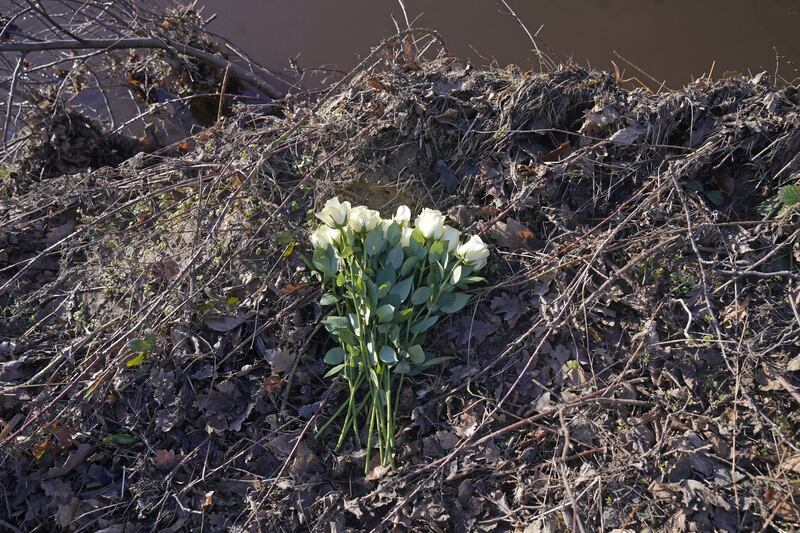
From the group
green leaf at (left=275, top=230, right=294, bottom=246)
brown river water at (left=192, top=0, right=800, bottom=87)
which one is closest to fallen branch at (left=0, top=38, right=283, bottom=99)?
brown river water at (left=192, top=0, right=800, bottom=87)

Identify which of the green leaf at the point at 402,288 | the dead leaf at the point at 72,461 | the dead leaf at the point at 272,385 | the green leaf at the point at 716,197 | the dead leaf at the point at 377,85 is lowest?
the dead leaf at the point at 72,461

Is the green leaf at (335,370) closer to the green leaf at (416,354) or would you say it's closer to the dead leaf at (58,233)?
the green leaf at (416,354)

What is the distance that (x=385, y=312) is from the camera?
2422 mm

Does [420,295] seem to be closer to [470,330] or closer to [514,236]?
[470,330]

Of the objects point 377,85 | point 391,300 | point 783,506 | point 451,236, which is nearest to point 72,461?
point 391,300

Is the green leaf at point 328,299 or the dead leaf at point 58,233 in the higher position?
the dead leaf at point 58,233

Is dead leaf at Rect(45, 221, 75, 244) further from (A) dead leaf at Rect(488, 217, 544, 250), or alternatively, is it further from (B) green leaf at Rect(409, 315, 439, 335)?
(A) dead leaf at Rect(488, 217, 544, 250)

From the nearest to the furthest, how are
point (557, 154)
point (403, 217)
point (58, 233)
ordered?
1. point (403, 217)
2. point (557, 154)
3. point (58, 233)

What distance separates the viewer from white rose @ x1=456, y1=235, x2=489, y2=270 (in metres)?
2.47

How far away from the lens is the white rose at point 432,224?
2.50m

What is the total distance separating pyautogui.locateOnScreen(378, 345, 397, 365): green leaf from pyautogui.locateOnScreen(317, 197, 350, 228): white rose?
59cm

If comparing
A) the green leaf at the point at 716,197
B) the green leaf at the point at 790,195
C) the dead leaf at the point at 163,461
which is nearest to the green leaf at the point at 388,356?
the dead leaf at the point at 163,461

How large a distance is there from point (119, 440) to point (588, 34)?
410cm

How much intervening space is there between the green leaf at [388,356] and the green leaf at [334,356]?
20 cm
